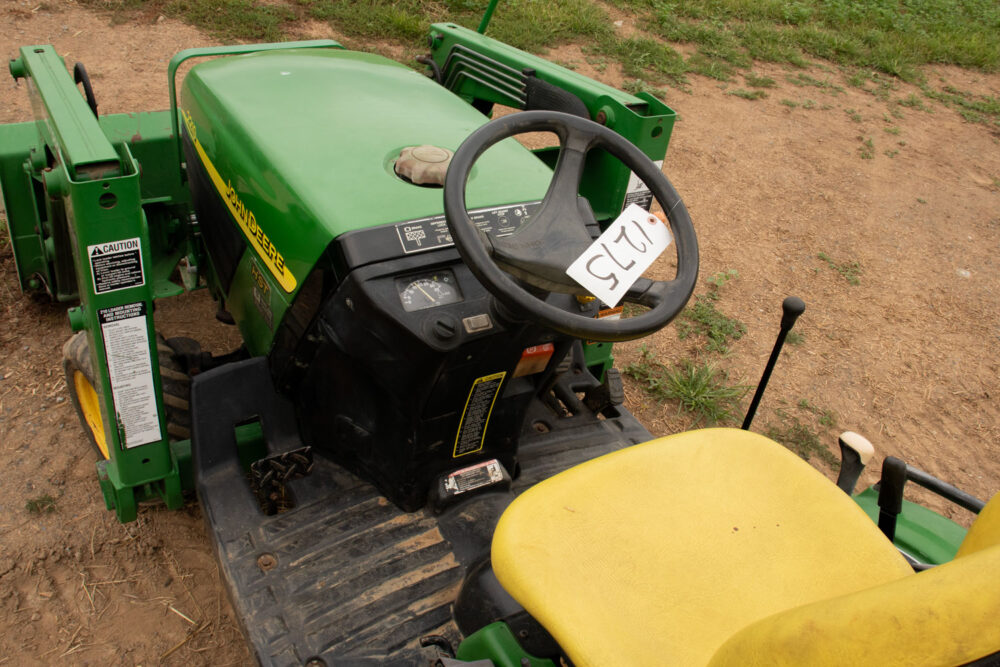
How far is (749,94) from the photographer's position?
6078 millimetres

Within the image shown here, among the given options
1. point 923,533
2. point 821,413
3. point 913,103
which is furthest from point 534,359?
point 913,103

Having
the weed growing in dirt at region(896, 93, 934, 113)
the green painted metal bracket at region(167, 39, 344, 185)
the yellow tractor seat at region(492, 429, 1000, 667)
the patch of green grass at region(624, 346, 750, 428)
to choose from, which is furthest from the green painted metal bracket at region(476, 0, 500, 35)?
the weed growing in dirt at region(896, 93, 934, 113)

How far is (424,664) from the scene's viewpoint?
5.46 ft

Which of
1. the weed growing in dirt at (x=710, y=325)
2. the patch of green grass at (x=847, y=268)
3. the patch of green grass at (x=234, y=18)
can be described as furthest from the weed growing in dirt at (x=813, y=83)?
the patch of green grass at (x=234, y=18)

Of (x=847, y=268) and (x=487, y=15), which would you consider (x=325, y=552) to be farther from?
(x=847, y=268)

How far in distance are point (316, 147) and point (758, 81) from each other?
5378 mm

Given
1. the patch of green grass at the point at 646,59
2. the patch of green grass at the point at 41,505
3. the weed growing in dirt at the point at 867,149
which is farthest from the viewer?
the patch of green grass at the point at 646,59

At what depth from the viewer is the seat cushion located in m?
1.31

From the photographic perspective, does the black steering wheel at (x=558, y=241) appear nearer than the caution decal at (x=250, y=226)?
Yes

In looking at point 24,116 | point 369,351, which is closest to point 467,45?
point 369,351

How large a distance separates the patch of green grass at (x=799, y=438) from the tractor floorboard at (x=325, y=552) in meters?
1.38

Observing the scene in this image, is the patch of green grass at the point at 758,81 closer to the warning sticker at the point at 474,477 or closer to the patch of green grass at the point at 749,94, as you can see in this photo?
the patch of green grass at the point at 749,94

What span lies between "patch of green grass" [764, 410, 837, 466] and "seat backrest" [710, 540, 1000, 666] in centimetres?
213

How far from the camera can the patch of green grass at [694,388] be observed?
311 centimetres
